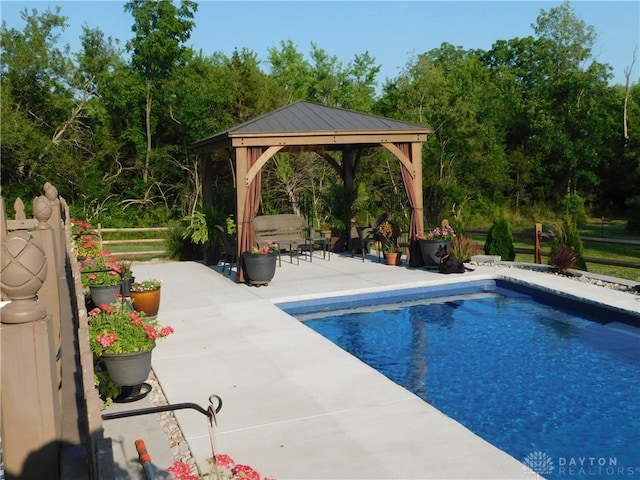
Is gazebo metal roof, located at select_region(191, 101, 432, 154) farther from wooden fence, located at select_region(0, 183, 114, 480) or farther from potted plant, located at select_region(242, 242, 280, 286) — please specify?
wooden fence, located at select_region(0, 183, 114, 480)

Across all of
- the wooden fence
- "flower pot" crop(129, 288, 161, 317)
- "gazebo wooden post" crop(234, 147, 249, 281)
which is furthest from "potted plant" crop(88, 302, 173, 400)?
"gazebo wooden post" crop(234, 147, 249, 281)

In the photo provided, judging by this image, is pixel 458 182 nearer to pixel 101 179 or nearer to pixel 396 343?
pixel 101 179

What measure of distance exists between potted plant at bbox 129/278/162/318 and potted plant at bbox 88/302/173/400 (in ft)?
7.52

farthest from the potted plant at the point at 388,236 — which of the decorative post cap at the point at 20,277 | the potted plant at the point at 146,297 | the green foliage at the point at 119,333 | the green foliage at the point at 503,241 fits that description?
the decorative post cap at the point at 20,277

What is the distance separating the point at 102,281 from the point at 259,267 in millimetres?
2922

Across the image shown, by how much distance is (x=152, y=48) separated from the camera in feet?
69.5

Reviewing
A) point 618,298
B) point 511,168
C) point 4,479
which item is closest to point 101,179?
point 511,168

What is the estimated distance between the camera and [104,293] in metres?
7.56

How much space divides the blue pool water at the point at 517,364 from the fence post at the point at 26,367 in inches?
138

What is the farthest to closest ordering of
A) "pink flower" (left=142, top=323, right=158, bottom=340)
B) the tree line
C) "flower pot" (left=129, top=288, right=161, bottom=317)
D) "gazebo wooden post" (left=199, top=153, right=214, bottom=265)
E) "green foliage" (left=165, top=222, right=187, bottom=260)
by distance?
the tree line, "green foliage" (left=165, top=222, right=187, bottom=260), "gazebo wooden post" (left=199, top=153, right=214, bottom=265), "flower pot" (left=129, top=288, right=161, bottom=317), "pink flower" (left=142, top=323, right=158, bottom=340)

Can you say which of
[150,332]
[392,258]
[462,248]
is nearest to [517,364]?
[150,332]

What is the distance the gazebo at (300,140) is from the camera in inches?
413

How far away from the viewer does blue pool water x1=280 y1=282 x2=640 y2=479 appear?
4.73 m

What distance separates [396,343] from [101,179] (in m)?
16.7
